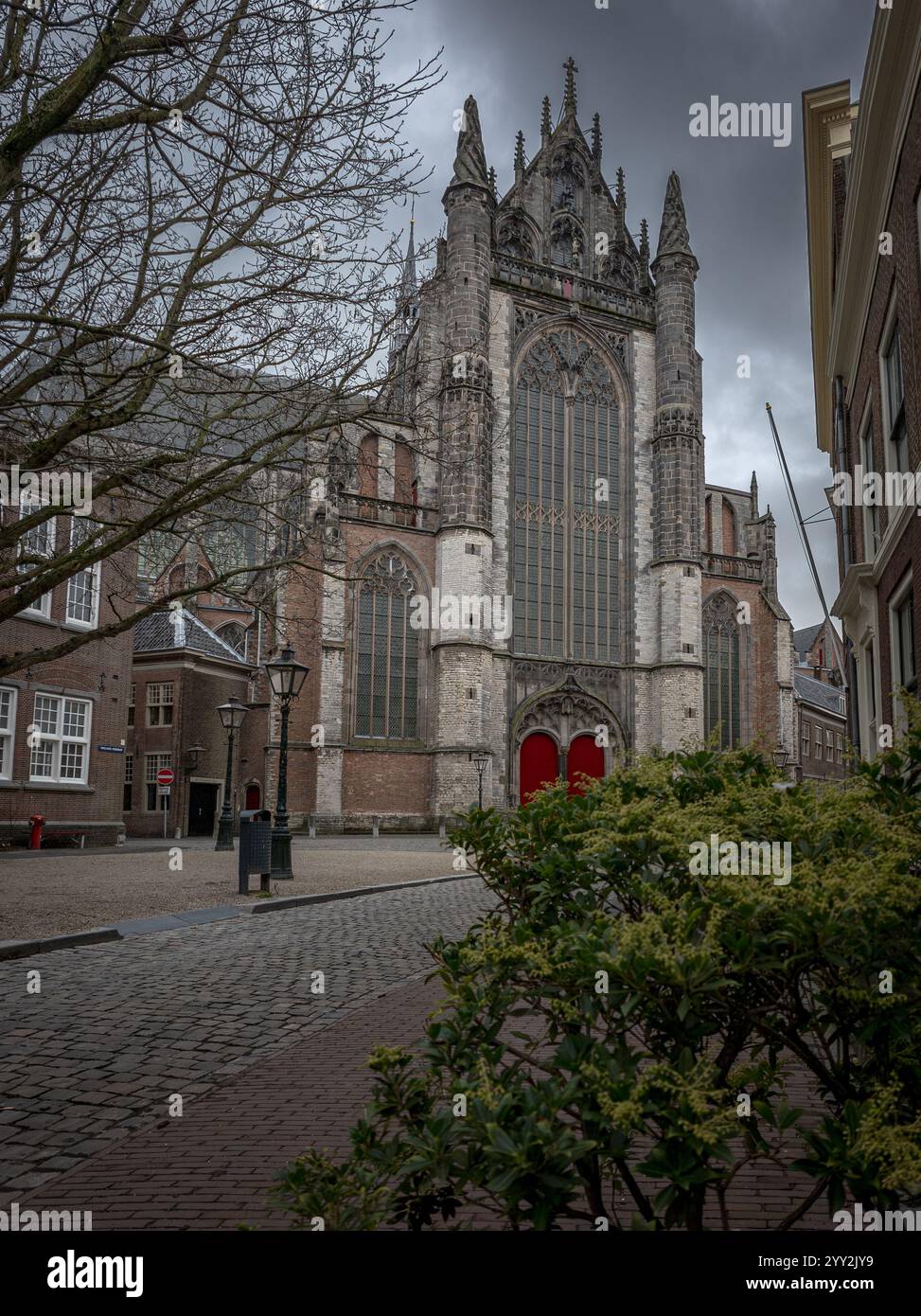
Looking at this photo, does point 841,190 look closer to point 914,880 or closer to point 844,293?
point 844,293

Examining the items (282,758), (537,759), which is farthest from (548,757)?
(282,758)

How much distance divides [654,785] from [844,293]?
12.4 metres

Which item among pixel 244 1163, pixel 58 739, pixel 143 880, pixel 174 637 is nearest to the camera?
pixel 244 1163

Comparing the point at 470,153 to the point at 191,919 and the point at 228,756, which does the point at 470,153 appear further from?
the point at 191,919

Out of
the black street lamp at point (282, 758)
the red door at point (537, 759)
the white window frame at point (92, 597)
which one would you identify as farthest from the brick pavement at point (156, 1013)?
the red door at point (537, 759)

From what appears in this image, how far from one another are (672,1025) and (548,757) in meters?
33.8

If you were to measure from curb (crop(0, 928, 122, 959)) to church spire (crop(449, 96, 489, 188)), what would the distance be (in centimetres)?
3273

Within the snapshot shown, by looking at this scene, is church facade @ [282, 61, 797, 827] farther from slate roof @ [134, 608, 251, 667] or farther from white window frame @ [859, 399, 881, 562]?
white window frame @ [859, 399, 881, 562]

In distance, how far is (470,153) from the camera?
3491 centimetres

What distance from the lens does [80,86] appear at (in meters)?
4.94

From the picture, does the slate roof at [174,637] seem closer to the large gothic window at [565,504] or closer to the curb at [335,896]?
the large gothic window at [565,504]

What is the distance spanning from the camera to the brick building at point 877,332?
9141 millimetres

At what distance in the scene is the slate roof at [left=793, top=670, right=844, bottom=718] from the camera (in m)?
55.8

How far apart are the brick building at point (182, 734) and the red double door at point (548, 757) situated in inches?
401
